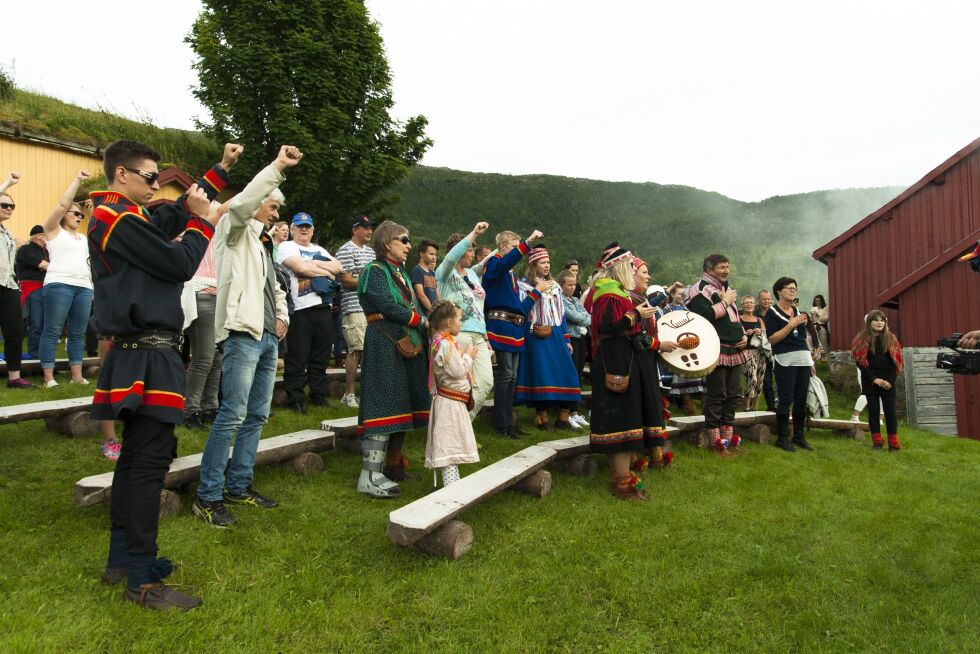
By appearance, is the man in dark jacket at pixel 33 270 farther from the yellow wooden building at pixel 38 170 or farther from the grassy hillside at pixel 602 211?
the grassy hillside at pixel 602 211

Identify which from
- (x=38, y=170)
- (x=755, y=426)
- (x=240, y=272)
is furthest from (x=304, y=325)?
(x=38, y=170)

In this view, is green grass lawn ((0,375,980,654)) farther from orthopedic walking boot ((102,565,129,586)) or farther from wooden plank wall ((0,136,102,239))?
wooden plank wall ((0,136,102,239))

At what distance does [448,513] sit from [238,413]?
1.46 meters

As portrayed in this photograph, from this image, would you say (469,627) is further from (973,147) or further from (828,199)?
(828,199)

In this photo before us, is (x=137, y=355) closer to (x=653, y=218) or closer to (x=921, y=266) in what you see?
(x=921, y=266)

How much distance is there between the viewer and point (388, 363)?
4.81m

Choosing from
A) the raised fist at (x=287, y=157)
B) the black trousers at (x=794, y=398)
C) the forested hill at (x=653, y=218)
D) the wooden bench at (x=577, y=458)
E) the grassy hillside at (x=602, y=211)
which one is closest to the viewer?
the raised fist at (x=287, y=157)

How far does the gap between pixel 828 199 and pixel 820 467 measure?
43346mm

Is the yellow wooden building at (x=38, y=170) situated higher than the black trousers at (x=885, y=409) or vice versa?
the yellow wooden building at (x=38, y=170)

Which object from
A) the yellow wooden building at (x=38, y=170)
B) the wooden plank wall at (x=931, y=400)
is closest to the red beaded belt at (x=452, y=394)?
the wooden plank wall at (x=931, y=400)

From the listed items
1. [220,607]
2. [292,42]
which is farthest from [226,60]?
[220,607]

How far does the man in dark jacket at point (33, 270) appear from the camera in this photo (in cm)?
783

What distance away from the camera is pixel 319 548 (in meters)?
3.68

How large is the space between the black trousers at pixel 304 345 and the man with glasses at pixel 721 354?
13.6ft
